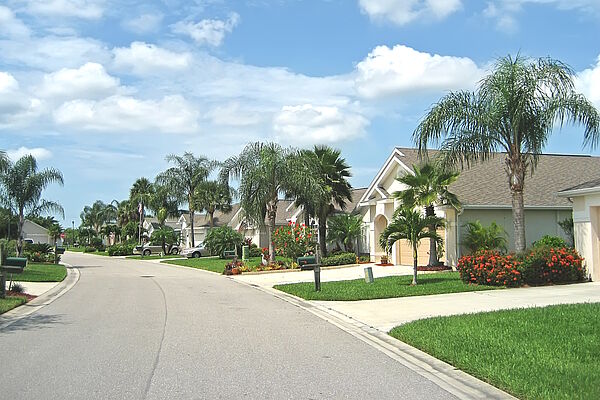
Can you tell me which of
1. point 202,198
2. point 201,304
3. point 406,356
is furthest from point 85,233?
point 406,356

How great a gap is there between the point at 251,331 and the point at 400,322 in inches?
129

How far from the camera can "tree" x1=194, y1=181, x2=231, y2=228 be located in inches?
2180

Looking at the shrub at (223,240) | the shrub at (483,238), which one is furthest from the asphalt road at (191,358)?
the shrub at (223,240)

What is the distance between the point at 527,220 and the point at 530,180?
318 cm

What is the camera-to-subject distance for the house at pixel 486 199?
2673 cm

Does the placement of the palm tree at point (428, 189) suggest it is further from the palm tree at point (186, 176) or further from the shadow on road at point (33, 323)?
the palm tree at point (186, 176)

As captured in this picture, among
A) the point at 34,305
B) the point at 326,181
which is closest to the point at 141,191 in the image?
the point at 326,181

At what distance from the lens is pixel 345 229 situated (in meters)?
35.8

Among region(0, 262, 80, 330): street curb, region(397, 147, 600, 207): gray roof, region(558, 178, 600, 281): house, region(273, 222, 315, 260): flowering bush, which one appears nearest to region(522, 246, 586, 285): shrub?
region(558, 178, 600, 281): house

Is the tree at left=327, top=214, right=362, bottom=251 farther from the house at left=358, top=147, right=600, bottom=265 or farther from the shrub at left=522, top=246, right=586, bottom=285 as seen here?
the shrub at left=522, top=246, right=586, bottom=285

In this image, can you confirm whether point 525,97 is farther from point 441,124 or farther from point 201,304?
point 201,304

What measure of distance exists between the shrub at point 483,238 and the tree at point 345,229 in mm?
10233

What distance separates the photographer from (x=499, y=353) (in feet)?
28.6

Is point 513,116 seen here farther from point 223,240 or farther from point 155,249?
point 155,249
